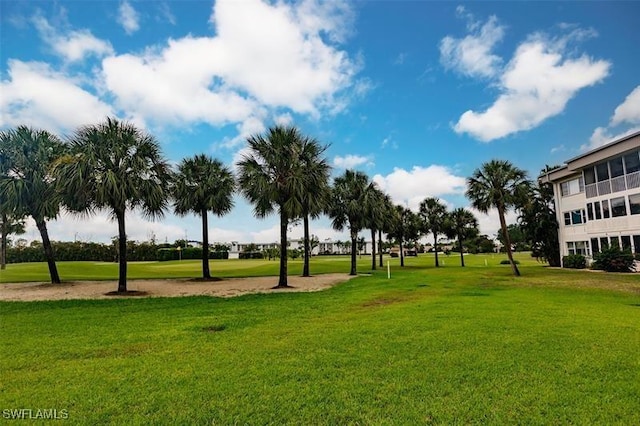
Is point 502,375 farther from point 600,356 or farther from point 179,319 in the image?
point 179,319

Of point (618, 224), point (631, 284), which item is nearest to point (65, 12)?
point (631, 284)

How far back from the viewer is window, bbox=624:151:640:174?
25.2 metres

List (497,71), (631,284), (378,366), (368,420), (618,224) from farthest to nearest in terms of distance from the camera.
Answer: (618,224), (497,71), (631,284), (378,366), (368,420)

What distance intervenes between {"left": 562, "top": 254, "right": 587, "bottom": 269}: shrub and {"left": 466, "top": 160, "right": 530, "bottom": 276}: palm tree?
300 inches

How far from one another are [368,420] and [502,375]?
101 inches

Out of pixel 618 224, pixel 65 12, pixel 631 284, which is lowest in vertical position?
pixel 631 284

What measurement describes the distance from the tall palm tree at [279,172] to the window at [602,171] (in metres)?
24.6

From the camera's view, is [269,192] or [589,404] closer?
[589,404]

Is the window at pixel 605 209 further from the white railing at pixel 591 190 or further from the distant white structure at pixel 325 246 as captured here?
the distant white structure at pixel 325 246

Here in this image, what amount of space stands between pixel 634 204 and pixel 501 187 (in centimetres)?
880

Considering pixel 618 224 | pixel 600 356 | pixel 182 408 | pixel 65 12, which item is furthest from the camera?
pixel 618 224

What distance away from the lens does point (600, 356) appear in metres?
6.18

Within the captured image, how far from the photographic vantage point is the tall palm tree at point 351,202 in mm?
32281

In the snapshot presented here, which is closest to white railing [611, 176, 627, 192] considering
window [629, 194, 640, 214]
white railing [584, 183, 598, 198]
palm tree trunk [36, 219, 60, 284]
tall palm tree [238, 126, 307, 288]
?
window [629, 194, 640, 214]
